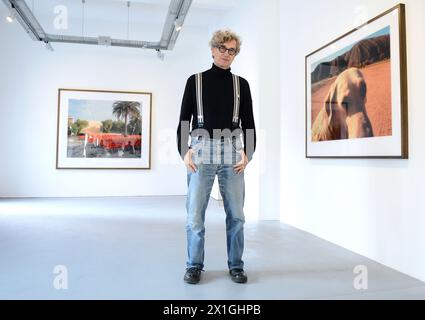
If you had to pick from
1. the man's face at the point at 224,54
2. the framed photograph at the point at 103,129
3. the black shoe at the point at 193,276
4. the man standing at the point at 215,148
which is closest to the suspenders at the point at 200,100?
the man standing at the point at 215,148

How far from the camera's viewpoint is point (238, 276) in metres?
1.91

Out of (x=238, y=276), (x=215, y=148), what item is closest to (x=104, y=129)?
(x=215, y=148)

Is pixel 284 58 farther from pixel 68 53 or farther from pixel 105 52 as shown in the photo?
pixel 68 53

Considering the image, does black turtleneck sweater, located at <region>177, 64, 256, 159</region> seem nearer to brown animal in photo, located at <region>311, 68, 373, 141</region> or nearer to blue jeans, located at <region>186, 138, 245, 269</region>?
blue jeans, located at <region>186, 138, 245, 269</region>

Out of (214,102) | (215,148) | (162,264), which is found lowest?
(162,264)

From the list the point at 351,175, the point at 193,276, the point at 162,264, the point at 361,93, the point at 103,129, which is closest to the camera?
the point at 193,276

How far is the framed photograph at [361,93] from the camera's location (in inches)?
84.3

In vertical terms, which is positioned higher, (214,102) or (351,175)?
(214,102)

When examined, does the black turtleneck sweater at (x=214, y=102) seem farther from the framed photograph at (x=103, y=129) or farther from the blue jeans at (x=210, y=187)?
the framed photograph at (x=103, y=129)

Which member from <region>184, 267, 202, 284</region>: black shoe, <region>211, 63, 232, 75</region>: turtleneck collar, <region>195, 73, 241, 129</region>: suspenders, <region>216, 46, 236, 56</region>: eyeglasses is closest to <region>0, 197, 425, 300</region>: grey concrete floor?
<region>184, 267, 202, 284</region>: black shoe

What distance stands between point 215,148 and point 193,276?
76 cm

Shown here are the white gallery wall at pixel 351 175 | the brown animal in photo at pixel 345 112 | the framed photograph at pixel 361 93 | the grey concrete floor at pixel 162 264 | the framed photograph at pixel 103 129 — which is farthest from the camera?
the framed photograph at pixel 103 129

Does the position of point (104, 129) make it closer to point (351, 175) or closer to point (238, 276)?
point (351, 175)

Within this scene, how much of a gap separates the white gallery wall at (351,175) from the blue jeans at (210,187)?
0.91m
